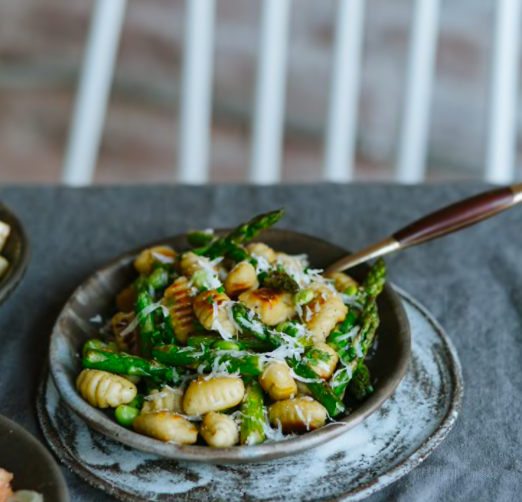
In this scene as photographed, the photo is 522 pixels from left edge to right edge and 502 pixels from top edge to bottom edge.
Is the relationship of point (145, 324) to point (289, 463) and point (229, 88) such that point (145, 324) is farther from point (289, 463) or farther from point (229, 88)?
point (229, 88)

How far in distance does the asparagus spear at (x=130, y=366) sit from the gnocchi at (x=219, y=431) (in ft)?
0.28

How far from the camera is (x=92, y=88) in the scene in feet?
5.60

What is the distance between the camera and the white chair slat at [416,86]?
168cm

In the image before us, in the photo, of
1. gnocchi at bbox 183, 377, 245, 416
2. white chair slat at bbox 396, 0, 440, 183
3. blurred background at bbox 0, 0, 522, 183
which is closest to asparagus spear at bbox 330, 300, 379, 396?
gnocchi at bbox 183, 377, 245, 416

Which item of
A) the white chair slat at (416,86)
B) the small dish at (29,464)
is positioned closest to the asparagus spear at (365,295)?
the small dish at (29,464)

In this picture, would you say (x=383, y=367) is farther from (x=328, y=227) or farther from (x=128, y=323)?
(x=328, y=227)

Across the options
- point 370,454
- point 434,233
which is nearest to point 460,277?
point 434,233

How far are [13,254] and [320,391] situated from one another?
429 millimetres

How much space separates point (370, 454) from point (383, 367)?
11 centimetres

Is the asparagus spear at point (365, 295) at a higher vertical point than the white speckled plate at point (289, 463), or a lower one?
higher

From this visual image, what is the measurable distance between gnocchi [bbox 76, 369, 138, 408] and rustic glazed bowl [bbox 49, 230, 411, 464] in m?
0.01

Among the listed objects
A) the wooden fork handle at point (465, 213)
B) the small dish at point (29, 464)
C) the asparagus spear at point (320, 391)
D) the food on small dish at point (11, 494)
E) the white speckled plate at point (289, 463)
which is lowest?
the white speckled plate at point (289, 463)

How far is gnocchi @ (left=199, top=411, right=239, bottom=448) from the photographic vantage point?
808mm

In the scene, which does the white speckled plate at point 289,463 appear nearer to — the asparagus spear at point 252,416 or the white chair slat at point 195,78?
the asparagus spear at point 252,416
